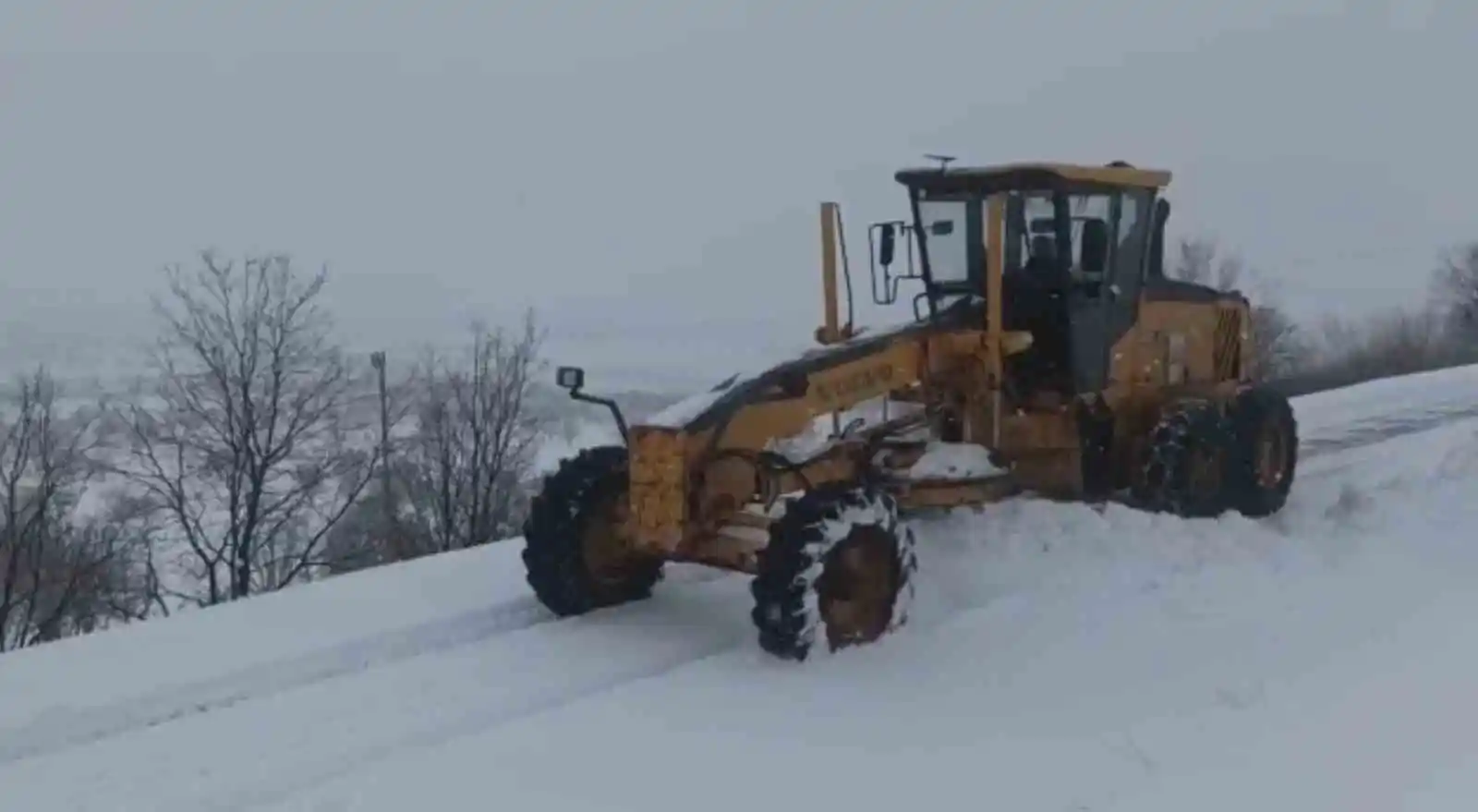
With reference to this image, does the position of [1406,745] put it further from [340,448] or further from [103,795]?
[340,448]

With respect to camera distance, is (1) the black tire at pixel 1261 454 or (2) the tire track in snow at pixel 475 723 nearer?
(2) the tire track in snow at pixel 475 723

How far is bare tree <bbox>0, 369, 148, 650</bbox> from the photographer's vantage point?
28.8m

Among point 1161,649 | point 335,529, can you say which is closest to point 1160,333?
point 1161,649

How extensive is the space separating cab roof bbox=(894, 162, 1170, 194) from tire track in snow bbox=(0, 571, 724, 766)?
404 centimetres

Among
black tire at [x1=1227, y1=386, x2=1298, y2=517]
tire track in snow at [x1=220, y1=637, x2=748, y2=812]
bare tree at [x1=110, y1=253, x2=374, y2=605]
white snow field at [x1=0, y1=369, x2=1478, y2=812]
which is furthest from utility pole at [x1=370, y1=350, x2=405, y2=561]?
tire track in snow at [x1=220, y1=637, x2=748, y2=812]

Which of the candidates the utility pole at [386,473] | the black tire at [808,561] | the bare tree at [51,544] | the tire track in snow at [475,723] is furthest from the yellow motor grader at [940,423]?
the utility pole at [386,473]

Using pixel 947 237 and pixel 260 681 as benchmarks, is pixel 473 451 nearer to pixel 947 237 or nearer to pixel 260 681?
pixel 947 237

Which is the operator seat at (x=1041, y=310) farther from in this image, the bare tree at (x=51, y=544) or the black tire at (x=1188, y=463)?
the bare tree at (x=51, y=544)

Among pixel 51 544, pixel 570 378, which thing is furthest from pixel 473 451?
pixel 570 378

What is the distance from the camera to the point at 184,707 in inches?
290

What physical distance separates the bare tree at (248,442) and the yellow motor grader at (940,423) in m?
22.8

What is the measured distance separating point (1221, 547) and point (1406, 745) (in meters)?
3.50

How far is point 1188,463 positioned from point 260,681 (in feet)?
21.6

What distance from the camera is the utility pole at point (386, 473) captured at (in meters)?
33.1
